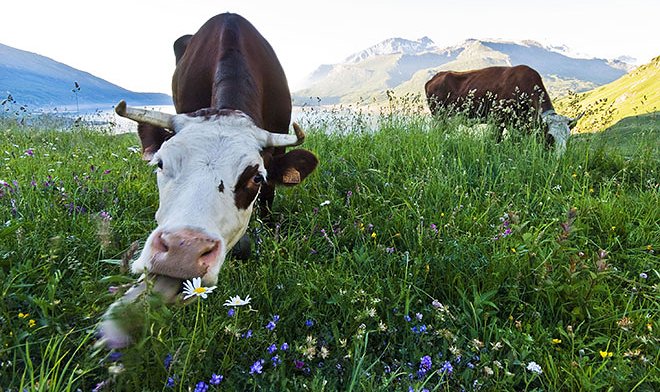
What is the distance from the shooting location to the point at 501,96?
32.7 ft

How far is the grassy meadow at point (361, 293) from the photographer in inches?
66.1

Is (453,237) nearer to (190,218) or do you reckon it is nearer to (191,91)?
(190,218)

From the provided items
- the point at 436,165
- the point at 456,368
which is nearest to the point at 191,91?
the point at 436,165

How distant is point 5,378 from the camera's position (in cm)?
151

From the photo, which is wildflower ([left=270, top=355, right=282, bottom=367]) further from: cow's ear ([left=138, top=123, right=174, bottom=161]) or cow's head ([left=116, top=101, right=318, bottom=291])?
cow's ear ([left=138, top=123, right=174, bottom=161])

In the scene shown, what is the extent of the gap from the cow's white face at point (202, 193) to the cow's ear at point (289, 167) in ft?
1.38

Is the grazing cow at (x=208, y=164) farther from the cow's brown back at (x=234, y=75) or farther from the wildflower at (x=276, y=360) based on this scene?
the wildflower at (x=276, y=360)

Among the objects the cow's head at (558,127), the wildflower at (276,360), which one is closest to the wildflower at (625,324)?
the wildflower at (276,360)

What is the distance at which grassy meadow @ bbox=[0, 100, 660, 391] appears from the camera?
5.51ft

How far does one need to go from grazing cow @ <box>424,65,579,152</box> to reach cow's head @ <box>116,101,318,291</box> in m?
4.44

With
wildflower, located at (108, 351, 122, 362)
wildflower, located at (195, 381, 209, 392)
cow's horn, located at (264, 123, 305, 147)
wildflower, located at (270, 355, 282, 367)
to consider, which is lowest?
wildflower, located at (270, 355, 282, 367)

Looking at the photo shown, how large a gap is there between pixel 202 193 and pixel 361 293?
1.03 meters

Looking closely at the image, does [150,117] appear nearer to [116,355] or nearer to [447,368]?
[116,355]

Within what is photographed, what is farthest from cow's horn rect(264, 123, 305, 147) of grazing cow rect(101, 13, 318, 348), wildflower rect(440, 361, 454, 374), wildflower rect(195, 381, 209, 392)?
wildflower rect(440, 361, 454, 374)
